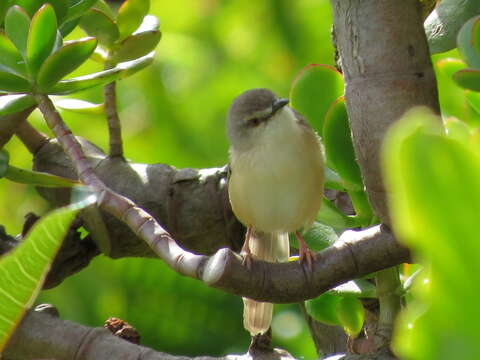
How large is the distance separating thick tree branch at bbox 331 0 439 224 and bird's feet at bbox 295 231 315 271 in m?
0.10

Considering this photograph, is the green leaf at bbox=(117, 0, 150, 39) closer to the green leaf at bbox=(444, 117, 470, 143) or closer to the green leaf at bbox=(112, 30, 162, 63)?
the green leaf at bbox=(112, 30, 162, 63)

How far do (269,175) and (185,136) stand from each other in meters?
0.74

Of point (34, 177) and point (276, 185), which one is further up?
point (34, 177)

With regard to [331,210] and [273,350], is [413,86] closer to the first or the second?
[331,210]

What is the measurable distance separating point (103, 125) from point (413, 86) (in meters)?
1.50

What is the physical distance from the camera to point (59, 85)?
93 cm

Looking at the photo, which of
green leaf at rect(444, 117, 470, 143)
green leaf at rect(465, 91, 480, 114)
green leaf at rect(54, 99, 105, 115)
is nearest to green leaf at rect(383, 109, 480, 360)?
green leaf at rect(444, 117, 470, 143)

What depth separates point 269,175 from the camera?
4.53 feet

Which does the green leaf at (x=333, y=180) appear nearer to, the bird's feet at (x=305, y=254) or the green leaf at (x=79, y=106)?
the bird's feet at (x=305, y=254)

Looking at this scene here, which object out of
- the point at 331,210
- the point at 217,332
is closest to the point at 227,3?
the point at 217,332

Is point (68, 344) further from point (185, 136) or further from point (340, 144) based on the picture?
point (185, 136)

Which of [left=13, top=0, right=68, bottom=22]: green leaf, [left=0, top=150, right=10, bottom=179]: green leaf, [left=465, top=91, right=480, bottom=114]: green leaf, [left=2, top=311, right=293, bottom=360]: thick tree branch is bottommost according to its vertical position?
[left=2, top=311, right=293, bottom=360]: thick tree branch

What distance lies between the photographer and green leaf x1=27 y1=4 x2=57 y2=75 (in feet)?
2.66

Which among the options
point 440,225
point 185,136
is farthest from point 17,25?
point 185,136
